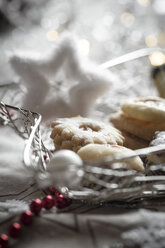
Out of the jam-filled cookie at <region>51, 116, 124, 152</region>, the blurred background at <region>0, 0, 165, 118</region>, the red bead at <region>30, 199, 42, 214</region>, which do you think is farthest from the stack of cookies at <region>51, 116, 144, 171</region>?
the blurred background at <region>0, 0, 165, 118</region>

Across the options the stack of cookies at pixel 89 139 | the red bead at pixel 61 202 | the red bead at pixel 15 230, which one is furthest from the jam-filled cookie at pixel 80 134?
the red bead at pixel 15 230

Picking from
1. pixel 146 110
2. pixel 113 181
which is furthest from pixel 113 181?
pixel 146 110

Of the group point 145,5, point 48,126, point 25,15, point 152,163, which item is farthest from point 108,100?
point 25,15

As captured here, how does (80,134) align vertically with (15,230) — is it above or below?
above

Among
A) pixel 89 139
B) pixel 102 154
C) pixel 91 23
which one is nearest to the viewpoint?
pixel 102 154

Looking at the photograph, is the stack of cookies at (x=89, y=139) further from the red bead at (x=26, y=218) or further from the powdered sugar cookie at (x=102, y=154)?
the red bead at (x=26, y=218)

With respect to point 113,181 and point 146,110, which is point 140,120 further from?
point 113,181

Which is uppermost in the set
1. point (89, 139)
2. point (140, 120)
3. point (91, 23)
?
point (91, 23)
